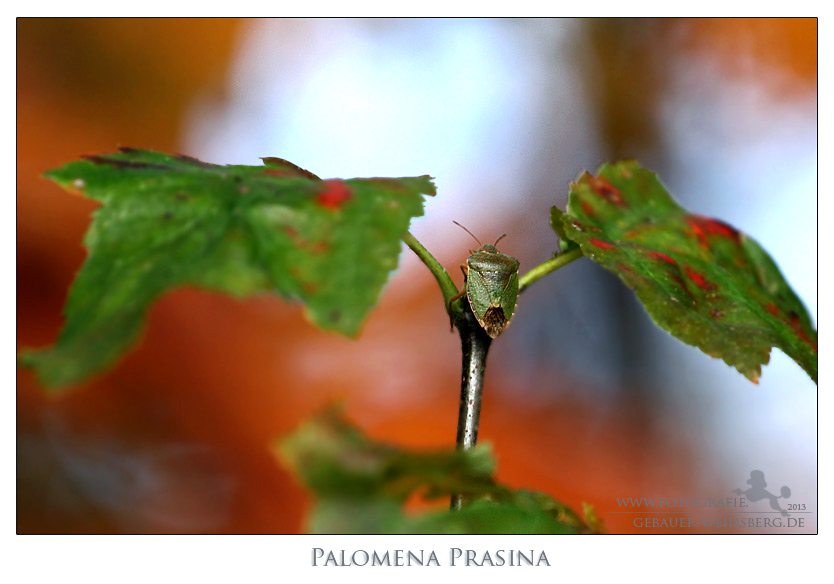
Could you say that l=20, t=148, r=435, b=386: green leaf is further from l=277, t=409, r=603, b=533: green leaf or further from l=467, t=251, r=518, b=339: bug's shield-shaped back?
l=467, t=251, r=518, b=339: bug's shield-shaped back

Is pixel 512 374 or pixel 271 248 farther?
pixel 512 374

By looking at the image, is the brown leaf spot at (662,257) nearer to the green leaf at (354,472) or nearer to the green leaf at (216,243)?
the green leaf at (216,243)

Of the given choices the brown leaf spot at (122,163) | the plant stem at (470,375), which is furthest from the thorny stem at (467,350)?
the brown leaf spot at (122,163)

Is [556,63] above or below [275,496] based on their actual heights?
above

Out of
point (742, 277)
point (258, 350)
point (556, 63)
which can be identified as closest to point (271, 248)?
point (742, 277)
